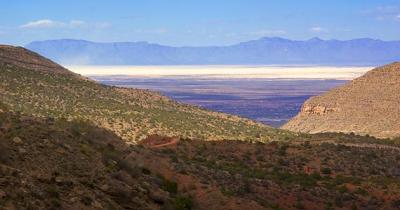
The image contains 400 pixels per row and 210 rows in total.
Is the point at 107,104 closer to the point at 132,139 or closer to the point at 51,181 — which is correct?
the point at 132,139

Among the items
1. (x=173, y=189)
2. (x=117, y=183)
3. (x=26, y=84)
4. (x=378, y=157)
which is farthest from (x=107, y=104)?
(x=117, y=183)

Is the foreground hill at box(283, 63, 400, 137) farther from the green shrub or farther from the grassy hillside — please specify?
the green shrub

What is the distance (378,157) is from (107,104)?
29.1 m

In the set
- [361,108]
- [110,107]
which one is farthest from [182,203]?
[361,108]

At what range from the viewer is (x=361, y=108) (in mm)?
87438

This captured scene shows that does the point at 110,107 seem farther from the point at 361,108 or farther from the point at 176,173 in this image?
the point at 361,108

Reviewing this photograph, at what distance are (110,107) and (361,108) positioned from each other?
41907mm

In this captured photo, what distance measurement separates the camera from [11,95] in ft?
180

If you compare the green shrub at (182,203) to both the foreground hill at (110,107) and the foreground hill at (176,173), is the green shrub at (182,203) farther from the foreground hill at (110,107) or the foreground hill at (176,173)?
the foreground hill at (110,107)

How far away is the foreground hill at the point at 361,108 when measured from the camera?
8131cm

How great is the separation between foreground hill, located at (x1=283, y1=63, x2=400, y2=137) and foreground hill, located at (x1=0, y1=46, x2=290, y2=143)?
1933cm

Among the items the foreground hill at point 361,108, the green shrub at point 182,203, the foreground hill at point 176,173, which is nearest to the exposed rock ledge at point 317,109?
the foreground hill at point 361,108

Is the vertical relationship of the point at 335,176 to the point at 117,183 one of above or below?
below

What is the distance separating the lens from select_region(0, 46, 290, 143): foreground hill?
51031mm
